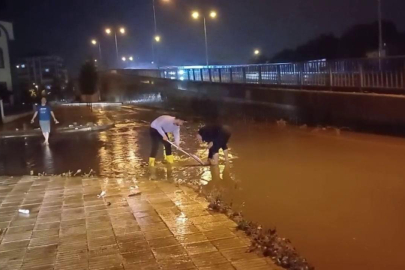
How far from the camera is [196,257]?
205 inches

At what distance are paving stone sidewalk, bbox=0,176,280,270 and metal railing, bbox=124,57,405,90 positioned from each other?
27.4ft

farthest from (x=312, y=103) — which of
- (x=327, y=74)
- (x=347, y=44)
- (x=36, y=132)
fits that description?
(x=347, y=44)

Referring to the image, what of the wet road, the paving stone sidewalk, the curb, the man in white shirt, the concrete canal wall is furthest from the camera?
the curb

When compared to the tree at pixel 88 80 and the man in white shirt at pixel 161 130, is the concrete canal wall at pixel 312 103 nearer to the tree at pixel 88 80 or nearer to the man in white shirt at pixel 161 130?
the man in white shirt at pixel 161 130

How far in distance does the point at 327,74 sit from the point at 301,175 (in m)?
8.54

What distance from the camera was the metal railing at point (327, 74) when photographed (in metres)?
14.6

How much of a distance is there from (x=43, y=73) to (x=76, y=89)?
48.4 meters

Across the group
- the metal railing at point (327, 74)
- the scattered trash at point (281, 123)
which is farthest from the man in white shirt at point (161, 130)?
the scattered trash at point (281, 123)

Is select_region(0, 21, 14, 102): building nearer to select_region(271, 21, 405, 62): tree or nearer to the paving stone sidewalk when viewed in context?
select_region(271, 21, 405, 62): tree

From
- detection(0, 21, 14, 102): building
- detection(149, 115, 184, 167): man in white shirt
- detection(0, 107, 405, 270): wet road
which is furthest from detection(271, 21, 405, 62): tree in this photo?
detection(149, 115, 184, 167): man in white shirt

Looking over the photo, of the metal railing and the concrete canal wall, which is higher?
the metal railing

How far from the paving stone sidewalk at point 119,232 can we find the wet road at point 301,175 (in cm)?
85

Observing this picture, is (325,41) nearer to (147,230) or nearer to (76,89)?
(76,89)

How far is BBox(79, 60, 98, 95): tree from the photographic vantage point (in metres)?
45.6
